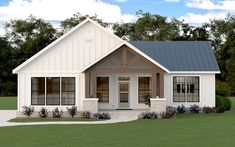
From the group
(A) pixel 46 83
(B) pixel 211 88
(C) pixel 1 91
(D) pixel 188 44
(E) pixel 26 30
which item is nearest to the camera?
(A) pixel 46 83

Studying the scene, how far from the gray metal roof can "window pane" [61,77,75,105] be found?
6.64 m

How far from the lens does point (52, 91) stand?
30.9 m

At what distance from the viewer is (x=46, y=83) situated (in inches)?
1216

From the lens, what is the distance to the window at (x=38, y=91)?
30766mm

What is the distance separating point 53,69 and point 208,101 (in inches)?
401

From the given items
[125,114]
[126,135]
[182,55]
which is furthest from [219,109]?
[126,135]

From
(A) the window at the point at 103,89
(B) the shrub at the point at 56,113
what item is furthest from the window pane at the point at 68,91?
(A) the window at the point at 103,89

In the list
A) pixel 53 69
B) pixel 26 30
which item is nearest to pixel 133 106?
pixel 53 69

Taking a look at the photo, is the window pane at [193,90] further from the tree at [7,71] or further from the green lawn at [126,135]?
the tree at [7,71]

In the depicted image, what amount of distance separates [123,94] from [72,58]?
15.0 feet

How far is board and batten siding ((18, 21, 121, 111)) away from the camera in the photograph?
30.8 m

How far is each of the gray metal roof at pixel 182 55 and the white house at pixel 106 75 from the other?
0.01m

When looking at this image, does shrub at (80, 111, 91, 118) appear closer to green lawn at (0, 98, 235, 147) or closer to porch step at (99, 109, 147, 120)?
porch step at (99, 109, 147, 120)

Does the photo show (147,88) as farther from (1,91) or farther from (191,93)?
(1,91)
